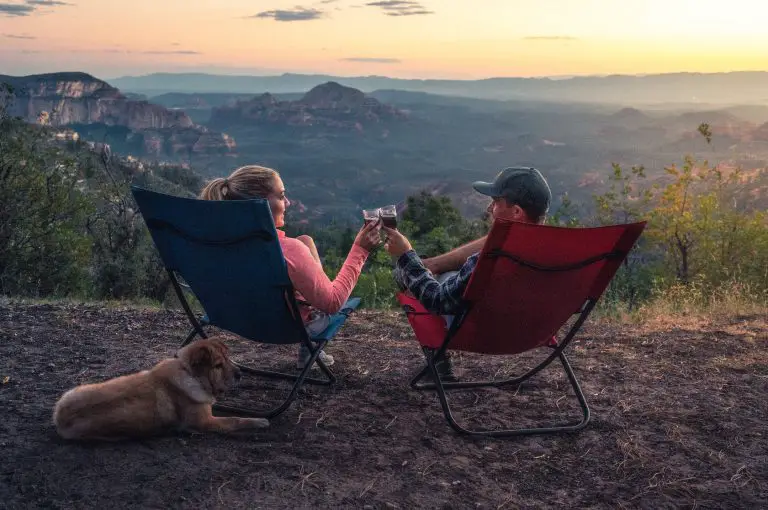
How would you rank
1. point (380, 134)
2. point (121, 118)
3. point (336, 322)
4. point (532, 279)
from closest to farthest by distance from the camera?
point (532, 279)
point (336, 322)
point (121, 118)
point (380, 134)

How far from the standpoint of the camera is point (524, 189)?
119 inches

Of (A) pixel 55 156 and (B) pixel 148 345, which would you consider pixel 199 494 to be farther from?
(A) pixel 55 156

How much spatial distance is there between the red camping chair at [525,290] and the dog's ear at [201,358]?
946mm

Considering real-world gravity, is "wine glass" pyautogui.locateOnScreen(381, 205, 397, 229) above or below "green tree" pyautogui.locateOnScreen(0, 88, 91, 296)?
above

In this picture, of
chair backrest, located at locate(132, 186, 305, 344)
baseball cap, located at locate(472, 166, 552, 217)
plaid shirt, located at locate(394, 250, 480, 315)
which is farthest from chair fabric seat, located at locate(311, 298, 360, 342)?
baseball cap, located at locate(472, 166, 552, 217)

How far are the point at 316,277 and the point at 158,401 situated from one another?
2.82 ft

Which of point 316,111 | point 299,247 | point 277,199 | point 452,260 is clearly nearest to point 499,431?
point 452,260

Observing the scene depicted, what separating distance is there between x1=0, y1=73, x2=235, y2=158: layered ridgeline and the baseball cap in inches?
4326

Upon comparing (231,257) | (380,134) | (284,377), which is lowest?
(380,134)

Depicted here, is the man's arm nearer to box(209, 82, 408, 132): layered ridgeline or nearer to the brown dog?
the brown dog

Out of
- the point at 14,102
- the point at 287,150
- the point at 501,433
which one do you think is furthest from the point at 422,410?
the point at 287,150

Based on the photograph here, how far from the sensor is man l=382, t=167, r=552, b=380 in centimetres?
302

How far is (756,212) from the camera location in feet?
49.8

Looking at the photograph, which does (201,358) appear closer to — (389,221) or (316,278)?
(316,278)
